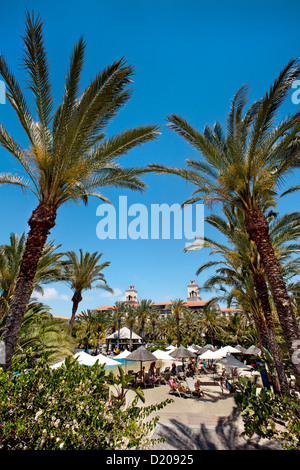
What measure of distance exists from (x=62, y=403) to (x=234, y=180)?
7.43 meters

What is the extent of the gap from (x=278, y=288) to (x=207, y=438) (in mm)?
4696

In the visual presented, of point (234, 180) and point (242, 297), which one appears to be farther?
point (242, 297)

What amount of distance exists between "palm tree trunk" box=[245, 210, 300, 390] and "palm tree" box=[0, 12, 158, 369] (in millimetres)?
4499

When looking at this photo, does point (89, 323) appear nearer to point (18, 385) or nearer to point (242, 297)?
point (242, 297)

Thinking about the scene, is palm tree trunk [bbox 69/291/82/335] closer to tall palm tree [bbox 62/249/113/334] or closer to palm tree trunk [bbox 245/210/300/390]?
tall palm tree [bbox 62/249/113/334]

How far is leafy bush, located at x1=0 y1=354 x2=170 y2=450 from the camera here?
2656mm

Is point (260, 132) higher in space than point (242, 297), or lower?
higher

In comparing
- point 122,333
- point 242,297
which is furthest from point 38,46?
A: point 122,333

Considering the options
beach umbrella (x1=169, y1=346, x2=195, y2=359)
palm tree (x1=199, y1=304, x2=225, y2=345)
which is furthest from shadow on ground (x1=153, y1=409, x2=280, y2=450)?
palm tree (x1=199, y1=304, x2=225, y2=345)

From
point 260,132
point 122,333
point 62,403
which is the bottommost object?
point 122,333

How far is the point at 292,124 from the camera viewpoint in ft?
23.2

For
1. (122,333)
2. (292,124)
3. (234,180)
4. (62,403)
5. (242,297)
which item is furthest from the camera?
(122,333)

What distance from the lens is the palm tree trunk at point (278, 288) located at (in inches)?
226

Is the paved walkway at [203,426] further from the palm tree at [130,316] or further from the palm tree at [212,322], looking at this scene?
the palm tree at [130,316]
